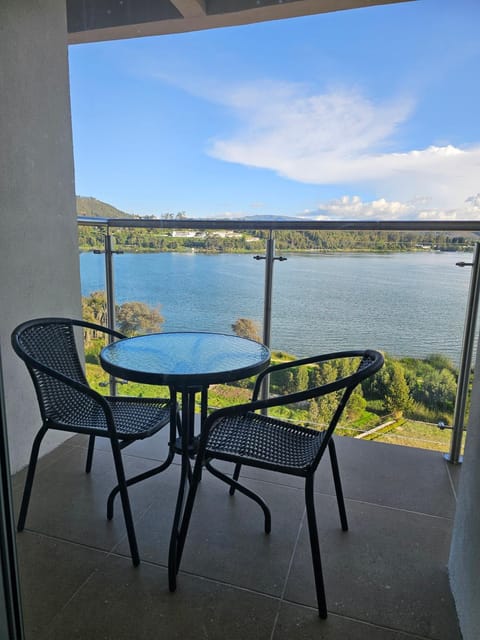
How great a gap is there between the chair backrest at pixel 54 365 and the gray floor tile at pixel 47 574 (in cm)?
49

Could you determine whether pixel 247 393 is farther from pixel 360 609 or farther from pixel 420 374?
pixel 360 609

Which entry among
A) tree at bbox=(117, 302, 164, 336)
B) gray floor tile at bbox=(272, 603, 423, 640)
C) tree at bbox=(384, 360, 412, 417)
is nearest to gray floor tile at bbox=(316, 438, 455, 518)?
tree at bbox=(384, 360, 412, 417)

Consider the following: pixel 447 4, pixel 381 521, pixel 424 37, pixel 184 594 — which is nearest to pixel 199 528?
pixel 184 594

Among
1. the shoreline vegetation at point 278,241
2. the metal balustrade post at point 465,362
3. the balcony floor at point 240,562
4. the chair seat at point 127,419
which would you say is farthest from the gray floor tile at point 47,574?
the metal balustrade post at point 465,362

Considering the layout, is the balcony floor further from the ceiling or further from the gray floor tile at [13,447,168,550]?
the ceiling

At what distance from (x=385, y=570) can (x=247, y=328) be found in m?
1.58

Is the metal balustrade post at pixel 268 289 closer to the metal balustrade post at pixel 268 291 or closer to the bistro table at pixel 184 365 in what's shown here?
the metal balustrade post at pixel 268 291

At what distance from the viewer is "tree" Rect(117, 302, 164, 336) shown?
289 centimetres

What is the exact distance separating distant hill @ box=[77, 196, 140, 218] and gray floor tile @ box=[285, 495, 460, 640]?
2263 mm

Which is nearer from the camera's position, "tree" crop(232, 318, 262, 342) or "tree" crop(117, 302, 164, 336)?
"tree" crop(232, 318, 262, 342)

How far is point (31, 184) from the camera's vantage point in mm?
2174

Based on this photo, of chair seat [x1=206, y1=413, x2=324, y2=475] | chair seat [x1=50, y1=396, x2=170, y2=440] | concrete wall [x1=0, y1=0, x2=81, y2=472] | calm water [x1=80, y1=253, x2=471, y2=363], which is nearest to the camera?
chair seat [x1=206, y1=413, x2=324, y2=475]

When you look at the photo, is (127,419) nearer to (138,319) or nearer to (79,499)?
(79,499)

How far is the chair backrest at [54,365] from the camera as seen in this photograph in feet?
5.85
